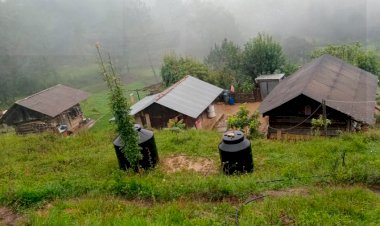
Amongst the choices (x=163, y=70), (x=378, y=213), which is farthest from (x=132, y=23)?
(x=378, y=213)

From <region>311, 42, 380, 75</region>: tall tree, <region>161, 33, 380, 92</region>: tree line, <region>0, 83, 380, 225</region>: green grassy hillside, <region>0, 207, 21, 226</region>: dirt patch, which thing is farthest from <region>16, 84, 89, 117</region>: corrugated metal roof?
<region>311, 42, 380, 75</region>: tall tree

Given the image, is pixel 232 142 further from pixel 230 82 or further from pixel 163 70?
pixel 163 70

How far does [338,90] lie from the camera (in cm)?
1902

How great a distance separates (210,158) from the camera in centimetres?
1250

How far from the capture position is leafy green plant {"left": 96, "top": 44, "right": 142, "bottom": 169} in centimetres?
1025

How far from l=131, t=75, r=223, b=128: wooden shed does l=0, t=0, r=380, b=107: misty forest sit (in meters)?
37.5

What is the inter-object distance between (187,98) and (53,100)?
13.4 m

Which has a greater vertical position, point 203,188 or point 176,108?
point 203,188

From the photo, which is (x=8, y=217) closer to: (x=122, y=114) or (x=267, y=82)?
(x=122, y=114)

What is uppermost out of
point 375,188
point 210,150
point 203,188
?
point 203,188

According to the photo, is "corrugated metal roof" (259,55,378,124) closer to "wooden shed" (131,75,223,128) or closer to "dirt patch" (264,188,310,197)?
"wooden shed" (131,75,223,128)

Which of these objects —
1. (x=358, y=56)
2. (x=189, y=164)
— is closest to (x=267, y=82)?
(x=358, y=56)

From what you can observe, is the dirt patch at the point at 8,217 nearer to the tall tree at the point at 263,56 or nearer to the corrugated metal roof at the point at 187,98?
the corrugated metal roof at the point at 187,98

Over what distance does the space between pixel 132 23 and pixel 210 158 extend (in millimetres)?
79969
